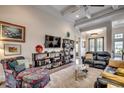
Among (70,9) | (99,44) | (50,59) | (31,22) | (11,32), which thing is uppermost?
(70,9)

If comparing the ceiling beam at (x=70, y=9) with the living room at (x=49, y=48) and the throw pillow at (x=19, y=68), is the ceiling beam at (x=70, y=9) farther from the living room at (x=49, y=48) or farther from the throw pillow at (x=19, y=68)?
the throw pillow at (x=19, y=68)

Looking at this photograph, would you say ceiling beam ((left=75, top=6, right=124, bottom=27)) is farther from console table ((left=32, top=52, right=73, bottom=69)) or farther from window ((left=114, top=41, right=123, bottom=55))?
window ((left=114, top=41, right=123, bottom=55))

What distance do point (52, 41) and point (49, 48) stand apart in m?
0.39

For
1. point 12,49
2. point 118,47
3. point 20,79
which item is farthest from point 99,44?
point 20,79

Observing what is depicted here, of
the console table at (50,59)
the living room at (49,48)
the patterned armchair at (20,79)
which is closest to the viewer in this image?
the patterned armchair at (20,79)

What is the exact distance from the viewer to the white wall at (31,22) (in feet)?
10.1

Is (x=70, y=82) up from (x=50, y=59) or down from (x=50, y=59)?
down

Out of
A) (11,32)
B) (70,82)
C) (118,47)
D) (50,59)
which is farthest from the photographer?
(118,47)

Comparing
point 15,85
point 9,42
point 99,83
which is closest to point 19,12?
point 9,42

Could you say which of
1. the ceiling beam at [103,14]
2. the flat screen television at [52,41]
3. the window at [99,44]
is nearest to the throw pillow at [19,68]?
the flat screen television at [52,41]

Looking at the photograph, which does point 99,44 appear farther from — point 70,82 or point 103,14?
point 70,82

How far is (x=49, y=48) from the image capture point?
4617mm
